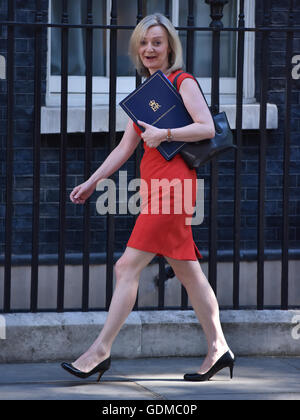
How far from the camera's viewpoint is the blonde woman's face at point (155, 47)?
195 inches

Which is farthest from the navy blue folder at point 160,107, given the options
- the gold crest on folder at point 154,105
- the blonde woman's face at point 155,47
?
the blonde woman's face at point 155,47

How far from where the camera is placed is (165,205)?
16.2ft

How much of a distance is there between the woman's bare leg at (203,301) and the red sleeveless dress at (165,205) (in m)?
0.08

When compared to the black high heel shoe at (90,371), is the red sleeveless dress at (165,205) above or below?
above

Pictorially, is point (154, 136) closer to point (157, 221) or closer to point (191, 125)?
point (191, 125)

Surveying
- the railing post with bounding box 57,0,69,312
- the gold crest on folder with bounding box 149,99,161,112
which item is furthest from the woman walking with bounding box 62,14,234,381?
the railing post with bounding box 57,0,69,312

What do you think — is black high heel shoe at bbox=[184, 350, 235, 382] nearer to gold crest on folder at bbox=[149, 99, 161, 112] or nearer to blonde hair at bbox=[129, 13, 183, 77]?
gold crest on folder at bbox=[149, 99, 161, 112]

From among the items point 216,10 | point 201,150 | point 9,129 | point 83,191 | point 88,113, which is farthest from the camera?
point 216,10

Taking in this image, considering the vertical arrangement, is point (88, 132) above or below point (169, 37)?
below

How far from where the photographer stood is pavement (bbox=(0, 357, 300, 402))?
4781 mm

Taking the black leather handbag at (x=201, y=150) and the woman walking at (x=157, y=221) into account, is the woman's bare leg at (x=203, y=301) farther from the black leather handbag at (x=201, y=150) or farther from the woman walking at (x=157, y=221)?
the black leather handbag at (x=201, y=150)

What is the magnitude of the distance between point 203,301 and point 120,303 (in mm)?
433

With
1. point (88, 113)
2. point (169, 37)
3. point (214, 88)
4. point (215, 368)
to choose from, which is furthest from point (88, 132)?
point (215, 368)

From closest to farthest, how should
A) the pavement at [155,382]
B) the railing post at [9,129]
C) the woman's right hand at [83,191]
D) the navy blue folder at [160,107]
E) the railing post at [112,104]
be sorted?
the pavement at [155,382] → the navy blue folder at [160,107] → the woman's right hand at [83,191] → the railing post at [9,129] → the railing post at [112,104]
